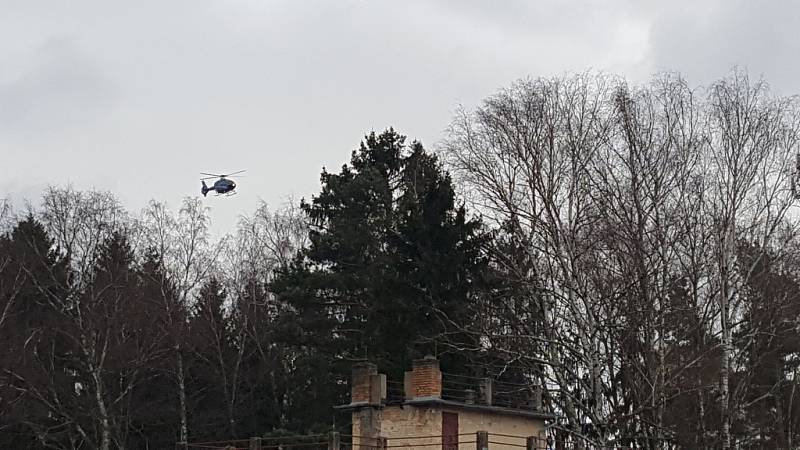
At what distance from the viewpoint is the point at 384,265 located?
1574 inches

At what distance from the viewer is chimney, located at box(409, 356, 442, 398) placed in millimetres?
30625

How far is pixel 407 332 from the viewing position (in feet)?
121

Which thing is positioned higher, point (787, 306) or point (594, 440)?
point (787, 306)

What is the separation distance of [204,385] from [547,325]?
902 inches

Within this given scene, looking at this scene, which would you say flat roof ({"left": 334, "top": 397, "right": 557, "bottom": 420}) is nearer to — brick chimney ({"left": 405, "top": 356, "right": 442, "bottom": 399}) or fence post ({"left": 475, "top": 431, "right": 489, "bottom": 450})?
brick chimney ({"left": 405, "top": 356, "right": 442, "bottom": 399})

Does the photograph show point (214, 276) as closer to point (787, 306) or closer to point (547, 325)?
point (547, 325)

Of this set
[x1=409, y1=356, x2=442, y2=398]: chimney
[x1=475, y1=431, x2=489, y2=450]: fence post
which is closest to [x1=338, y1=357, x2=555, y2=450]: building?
[x1=409, y1=356, x2=442, y2=398]: chimney

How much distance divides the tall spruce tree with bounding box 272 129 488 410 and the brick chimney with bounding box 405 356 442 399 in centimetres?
111

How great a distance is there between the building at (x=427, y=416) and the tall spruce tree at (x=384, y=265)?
1.80m

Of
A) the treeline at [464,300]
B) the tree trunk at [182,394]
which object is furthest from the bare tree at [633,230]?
the tree trunk at [182,394]

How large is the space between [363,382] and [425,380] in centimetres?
210

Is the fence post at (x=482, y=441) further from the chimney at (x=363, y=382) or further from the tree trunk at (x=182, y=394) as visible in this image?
the tree trunk at (x=182, y=394)

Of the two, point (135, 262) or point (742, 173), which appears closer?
point (742, 173)

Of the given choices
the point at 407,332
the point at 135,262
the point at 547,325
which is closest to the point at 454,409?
the point at 547,325
